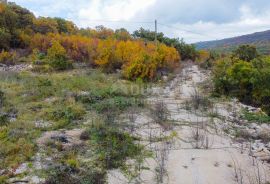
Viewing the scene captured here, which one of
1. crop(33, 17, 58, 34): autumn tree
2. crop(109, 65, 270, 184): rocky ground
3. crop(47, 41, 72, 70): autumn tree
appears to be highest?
crop(33, 17, 58, 34): autumn tree

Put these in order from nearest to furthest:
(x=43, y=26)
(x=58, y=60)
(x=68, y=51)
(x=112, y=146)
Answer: (x=112, y=146), (x=58, y=60), (x=68, y=51), (x=43, y=26)

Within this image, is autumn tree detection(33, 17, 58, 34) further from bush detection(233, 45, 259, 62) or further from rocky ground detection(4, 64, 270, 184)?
rocky ground detection(4, 64, 270, 184)

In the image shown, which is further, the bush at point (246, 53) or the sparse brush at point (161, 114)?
the bush at point (246, 53)

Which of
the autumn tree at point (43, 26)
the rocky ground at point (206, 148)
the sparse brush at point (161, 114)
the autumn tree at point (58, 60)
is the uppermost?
the autumn tree at point (43, 26)

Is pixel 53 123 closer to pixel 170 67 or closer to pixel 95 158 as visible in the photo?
pixel 95 158

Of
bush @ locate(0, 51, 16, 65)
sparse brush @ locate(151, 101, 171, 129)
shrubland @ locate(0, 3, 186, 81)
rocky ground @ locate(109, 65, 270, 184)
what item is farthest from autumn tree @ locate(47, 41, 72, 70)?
sparse brush @ locate(151, 101, 171, 129)

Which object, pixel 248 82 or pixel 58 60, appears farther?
pixel 58 60

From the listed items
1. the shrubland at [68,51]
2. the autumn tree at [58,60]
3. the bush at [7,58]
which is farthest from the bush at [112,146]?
the bush at [7,58]

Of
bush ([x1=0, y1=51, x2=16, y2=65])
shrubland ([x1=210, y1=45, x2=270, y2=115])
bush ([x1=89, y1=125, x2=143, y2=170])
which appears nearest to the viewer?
bush ([x1=89, y1=125, x2=143, y2=170])

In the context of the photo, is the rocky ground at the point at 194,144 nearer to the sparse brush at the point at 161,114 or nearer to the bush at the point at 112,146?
the sparse brush at the point at 161,114

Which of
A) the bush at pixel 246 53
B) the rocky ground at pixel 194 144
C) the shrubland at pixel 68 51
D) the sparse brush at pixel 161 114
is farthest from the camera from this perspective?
the shrubland at pixel 68 51

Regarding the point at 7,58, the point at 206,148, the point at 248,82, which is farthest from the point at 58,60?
the point at 206,148

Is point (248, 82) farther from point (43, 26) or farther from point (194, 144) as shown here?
point (43, 26)

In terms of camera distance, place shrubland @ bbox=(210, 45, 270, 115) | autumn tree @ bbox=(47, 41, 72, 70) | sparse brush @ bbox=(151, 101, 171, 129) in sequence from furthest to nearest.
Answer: autumn tree @ bbox=(47, 41, 72, 70), shrubland @ bbox=(210, 45, 270, 115), sparse brush @ bbox=(151, 101, 171, 129)
